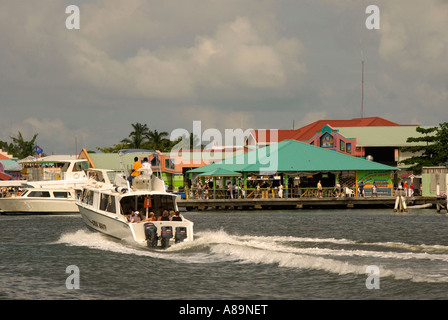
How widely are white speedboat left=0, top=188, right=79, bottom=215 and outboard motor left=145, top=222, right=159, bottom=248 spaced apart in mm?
31704

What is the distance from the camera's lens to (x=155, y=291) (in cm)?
1895

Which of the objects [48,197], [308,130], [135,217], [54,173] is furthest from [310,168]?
[308,130]

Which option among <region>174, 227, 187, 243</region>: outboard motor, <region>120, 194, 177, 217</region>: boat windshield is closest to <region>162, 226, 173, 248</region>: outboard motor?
<region>174, 227, 187, 243</region>: outboard motor

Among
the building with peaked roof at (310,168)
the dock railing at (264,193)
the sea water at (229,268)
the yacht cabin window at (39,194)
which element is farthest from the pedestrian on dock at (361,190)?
the yacht cabin window at (39,194)

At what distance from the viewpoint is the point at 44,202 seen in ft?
183

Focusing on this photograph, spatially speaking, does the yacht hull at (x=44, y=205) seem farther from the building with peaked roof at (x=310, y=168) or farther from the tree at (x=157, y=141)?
the tree at (x=157, y=141)

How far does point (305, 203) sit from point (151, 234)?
Answer: 34233mm

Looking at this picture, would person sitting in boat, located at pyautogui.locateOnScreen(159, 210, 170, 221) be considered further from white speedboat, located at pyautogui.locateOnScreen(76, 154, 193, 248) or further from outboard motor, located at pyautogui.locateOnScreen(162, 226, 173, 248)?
outboard motor, located at pyautogui.locateOnScreen(162, 226, 173, 248)

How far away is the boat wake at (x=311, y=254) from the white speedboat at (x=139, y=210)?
454 millimetres

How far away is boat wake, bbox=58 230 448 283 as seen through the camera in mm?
20531

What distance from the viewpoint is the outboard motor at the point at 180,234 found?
2598 cm
